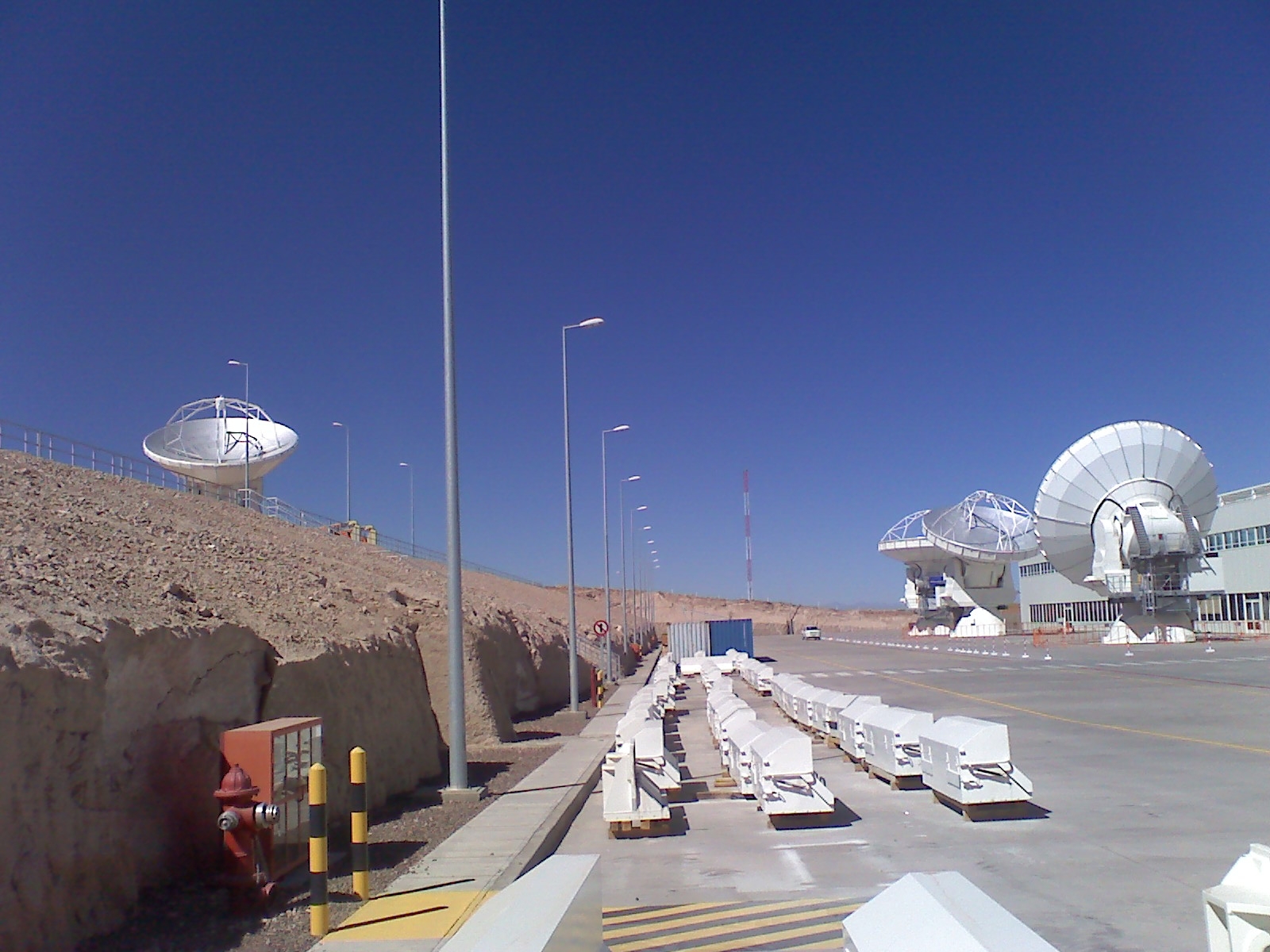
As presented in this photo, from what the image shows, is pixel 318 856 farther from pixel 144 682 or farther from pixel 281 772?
pixel 144 682

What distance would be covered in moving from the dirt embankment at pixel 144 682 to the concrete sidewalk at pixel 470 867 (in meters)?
1.44

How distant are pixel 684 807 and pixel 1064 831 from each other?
4549mm

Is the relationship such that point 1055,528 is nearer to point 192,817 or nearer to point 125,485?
point 125,485

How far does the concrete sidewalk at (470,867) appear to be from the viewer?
695 cm

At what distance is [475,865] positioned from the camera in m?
9.12

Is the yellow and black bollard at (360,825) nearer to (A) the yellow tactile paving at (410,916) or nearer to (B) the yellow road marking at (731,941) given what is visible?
(A) the yellow tactile paving at (410,916)

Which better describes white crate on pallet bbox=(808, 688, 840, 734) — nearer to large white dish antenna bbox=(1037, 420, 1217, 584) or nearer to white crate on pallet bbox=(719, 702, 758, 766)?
white crate on pallet bbox=(719, 702, 758, 766)

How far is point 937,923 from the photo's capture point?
2.92 metres

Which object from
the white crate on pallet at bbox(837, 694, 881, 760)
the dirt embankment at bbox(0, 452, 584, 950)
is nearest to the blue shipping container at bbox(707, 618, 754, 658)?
the white crate on pallet at bbox(837, 694, 881, 760)

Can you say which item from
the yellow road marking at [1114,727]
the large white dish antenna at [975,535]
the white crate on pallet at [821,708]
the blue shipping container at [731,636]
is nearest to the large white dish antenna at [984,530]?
the large white dish antenna at [975,535]

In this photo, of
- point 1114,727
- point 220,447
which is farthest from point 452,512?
point 220,447

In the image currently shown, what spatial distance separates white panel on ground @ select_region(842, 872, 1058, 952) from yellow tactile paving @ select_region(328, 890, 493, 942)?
4.42 metres

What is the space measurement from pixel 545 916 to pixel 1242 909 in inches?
85.2

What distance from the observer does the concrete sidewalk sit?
6.95 metres
